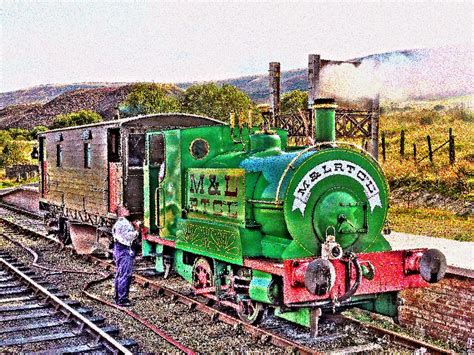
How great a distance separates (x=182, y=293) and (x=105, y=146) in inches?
149

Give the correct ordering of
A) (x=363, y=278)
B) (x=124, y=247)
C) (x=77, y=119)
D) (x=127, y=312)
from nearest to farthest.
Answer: (x=363, y=278) → (x=127, y=312) → (x=124, y=247) → (x=77, y=119)

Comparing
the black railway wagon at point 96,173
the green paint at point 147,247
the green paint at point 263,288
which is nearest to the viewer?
the green paint at point 263,288

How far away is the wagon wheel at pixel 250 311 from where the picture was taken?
7.71 metres

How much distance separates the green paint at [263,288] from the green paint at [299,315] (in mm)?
306

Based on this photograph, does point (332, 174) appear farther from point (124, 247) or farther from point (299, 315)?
point (124, 247)

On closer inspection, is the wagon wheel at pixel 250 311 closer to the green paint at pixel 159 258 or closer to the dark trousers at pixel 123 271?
the dark trousers at pixel 123 271

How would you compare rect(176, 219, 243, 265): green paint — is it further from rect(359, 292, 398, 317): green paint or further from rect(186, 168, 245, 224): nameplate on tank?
rect(359, 292, 398, 317): green paint

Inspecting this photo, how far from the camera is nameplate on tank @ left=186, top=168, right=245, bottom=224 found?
7900 millimetres

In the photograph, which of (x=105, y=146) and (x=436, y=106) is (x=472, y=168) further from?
(x=436, y=106)

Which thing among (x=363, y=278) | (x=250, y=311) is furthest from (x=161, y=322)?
(x=363, y=278)

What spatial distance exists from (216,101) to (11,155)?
2493 centimetres

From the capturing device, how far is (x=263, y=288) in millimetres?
7164

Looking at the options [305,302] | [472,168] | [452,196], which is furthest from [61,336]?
[472,168]

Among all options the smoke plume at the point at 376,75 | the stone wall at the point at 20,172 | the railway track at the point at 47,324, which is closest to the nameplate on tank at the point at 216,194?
the railway track at the point at 47,324
